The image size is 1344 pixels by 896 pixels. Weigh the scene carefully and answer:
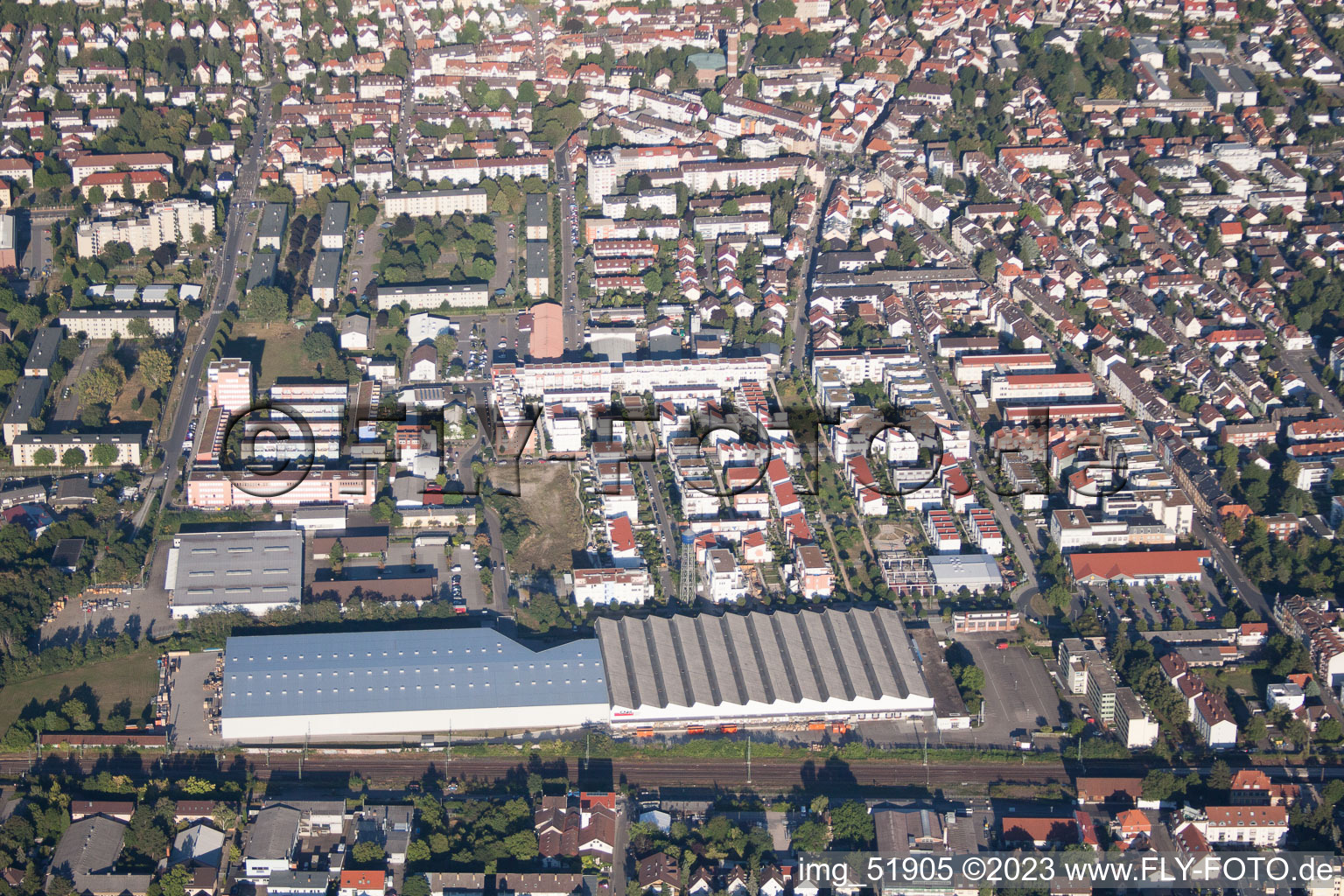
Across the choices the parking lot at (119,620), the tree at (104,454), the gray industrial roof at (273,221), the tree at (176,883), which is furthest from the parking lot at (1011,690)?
the gray industrial roof at (273,221)

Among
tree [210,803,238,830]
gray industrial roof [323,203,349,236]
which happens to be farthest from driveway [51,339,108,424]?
tree [210,803,238,830]

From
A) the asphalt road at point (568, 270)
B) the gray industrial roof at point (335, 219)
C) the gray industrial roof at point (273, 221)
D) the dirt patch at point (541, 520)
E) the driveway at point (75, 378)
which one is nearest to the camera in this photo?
the dirt patch at point (541, 520)

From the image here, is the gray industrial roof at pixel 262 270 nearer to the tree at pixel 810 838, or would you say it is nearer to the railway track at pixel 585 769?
the railway track at pixel 585 769

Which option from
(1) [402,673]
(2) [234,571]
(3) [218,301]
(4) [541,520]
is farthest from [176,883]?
(3) [218,301]

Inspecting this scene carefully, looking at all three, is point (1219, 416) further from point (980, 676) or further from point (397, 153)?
point (397, 153)

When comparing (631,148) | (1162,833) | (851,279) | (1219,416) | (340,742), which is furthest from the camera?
(631,148)

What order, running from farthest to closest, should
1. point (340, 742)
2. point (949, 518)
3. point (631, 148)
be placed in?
1. point (631, 148)
2. point (949, 518)
3. point (340, 742)

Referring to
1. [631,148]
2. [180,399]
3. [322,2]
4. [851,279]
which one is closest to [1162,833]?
[851,279]
